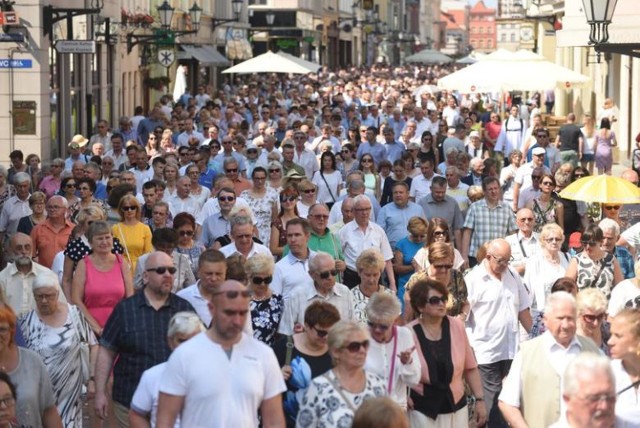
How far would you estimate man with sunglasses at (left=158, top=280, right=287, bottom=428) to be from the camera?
680cm

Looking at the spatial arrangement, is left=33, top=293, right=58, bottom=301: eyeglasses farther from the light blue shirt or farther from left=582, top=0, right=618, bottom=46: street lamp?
left=582, top=0, right=618, bottom=46: street lamp

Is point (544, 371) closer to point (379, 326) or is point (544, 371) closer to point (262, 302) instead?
point (379, 326)

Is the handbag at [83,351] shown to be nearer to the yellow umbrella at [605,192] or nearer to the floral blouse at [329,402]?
the floral blouse at [329,402]

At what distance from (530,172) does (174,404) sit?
36.9 ft

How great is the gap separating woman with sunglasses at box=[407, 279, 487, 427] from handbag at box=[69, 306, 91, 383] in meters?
1.99

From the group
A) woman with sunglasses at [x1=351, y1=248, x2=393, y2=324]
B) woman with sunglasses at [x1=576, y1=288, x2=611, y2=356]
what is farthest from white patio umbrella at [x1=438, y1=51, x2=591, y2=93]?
woman with sunglasses at [x1=576, y1=288, x2=611, y2=356]

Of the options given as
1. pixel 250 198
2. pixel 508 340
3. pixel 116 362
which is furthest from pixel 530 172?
pixel 116 362

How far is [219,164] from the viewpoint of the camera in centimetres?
1962

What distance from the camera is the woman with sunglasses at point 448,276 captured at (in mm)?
10180

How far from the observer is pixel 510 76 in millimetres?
24234

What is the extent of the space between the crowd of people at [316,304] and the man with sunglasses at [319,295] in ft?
0.04

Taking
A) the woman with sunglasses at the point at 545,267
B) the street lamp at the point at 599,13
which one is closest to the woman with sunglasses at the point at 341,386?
the woman with sunglasses at the point at 545,267

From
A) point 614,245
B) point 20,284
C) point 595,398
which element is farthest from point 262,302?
point 595,398

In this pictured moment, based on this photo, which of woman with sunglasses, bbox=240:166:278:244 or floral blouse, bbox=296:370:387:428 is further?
woman with sunglasses, bbox=240:166:278:244
